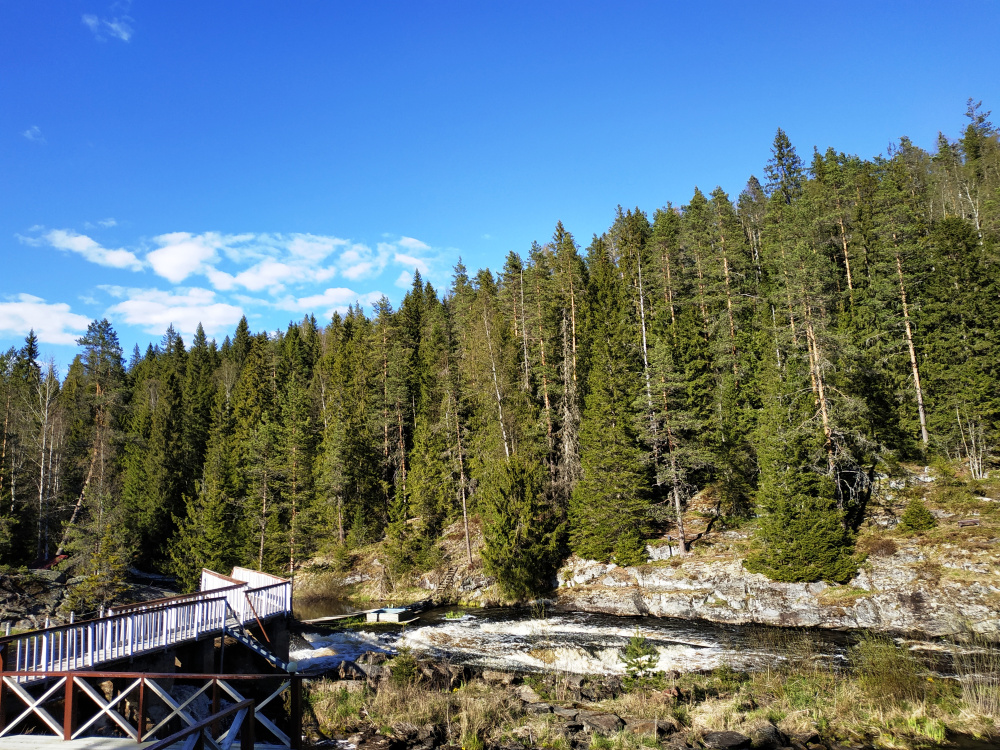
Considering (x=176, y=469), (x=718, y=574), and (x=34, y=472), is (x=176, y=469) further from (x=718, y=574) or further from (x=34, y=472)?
(x=718, y=574)

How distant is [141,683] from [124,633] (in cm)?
501

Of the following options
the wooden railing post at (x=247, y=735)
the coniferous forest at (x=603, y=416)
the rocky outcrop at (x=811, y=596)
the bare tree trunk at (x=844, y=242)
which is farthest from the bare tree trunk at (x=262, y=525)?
the bare tree trunk at (x=844, y=242)

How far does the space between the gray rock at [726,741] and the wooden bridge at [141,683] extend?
811 cm

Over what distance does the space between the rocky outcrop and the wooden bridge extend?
18652mm

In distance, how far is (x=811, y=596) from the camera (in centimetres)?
2444

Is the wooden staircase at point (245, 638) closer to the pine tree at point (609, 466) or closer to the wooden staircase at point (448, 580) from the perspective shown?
the wooden staircase at point (448, 580)

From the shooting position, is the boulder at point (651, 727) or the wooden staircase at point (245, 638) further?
the wooden staircase at point (245, 638)

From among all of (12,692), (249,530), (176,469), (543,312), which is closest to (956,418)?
(543,312)

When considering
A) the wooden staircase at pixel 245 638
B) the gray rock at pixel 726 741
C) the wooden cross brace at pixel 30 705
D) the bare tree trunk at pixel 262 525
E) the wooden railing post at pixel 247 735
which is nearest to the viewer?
the wooden railing post at pixel 247 735

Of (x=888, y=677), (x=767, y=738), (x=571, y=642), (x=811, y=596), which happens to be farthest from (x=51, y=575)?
(x=811, y=596)

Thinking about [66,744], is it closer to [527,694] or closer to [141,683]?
[141,683]

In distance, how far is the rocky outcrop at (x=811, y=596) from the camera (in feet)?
69.8

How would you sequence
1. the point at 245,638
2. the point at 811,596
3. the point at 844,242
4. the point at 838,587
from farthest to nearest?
1. the point at 844,242
2. the point at 811,596
3. the point at 838,587
4. the point at 245,638

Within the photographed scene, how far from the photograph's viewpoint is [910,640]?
66.1ft
